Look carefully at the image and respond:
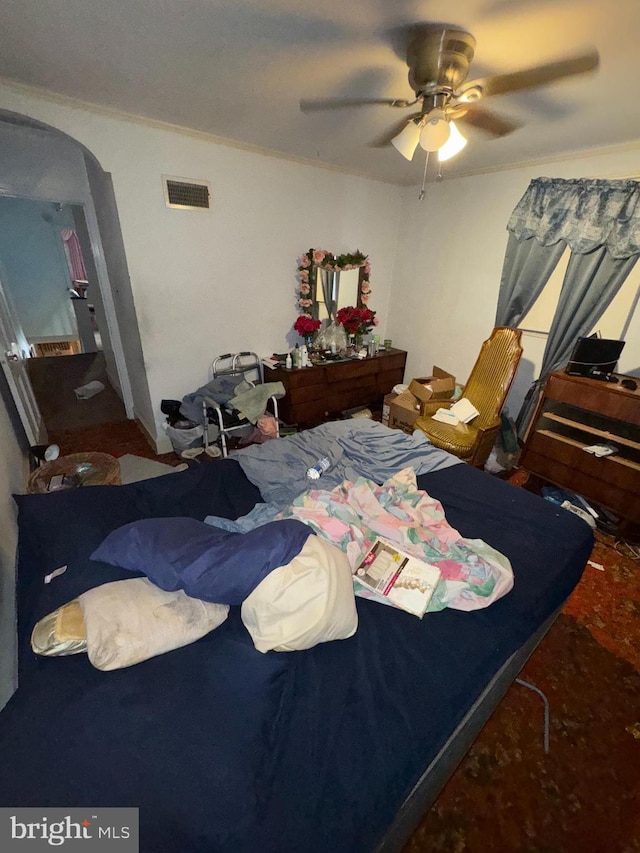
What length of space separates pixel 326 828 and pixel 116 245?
335cm

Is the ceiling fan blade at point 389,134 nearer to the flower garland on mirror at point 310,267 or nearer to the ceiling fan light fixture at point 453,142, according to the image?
the ceiling fan light fixture at point 453,142

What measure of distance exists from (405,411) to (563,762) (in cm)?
234

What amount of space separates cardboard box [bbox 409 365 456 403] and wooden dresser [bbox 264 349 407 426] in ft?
1.71

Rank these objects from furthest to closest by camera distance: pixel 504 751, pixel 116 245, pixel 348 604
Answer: pixel 116 245 → pixel 504 751 → pixel 348 604

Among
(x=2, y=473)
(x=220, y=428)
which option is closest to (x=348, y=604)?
(x=2, y=473)

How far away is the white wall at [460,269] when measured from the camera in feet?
8.75

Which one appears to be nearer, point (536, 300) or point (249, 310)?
point (536, 300)

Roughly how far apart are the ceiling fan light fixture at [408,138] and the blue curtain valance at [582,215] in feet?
5.54

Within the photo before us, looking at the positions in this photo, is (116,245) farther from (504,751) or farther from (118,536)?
(504,751)

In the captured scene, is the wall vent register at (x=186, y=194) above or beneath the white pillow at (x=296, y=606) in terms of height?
above

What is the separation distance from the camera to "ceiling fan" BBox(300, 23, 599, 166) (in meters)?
1.30

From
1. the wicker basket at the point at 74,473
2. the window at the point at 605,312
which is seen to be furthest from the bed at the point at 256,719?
the window at the point at 605,312

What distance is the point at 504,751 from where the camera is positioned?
133 cm

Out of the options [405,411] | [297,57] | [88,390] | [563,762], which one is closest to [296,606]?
[563,762]
